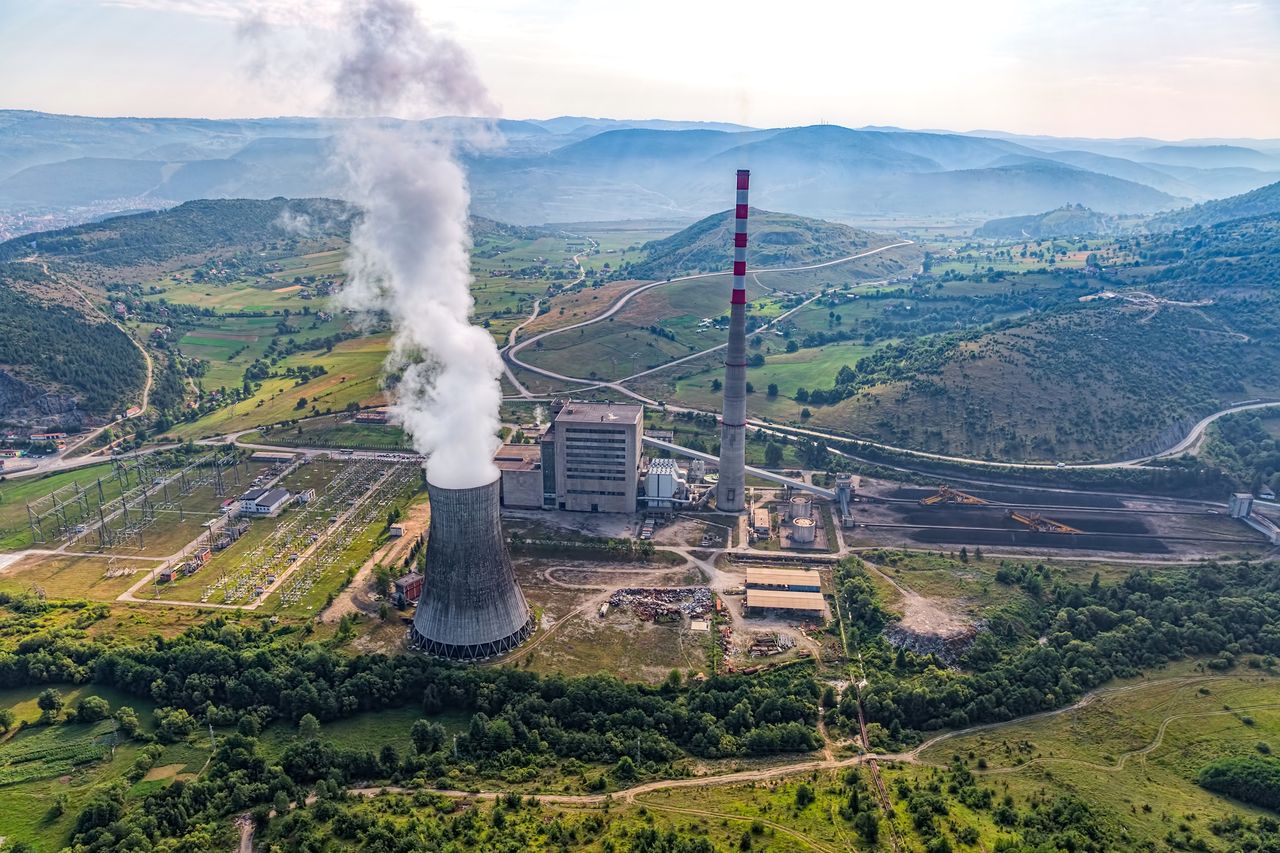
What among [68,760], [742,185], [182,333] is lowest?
[68,760]

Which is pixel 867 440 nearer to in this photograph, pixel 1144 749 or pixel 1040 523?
pixel 1040 523

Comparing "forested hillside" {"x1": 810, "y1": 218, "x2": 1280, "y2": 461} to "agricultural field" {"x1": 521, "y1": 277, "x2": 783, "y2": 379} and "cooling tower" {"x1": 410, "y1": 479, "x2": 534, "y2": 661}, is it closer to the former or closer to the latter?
"agricultural field" {"x1": 521, "y1": 277, "x2": 783, "y2": 379}

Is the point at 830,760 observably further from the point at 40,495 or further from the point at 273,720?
the point at 40,495

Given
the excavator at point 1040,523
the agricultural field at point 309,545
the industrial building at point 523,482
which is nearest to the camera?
the agricultural field at point 309,545

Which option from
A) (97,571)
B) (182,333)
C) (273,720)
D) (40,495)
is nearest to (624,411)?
(273,720)

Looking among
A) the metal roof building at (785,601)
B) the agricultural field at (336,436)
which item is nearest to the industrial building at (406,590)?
the metal roof building at (785,601)

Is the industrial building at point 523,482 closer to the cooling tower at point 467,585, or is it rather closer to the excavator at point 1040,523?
the cooling tower at point 467,585
